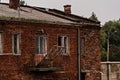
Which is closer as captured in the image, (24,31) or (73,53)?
(24,31)

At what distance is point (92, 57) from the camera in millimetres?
44094

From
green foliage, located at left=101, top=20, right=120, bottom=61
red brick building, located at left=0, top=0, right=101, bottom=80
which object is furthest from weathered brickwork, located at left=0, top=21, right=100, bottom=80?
green foliage, located at left=101, top=20, right=120, bottom=61

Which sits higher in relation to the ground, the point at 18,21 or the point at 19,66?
the point at 18,21

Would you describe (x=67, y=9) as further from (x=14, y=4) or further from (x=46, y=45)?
(x=46, y=45)

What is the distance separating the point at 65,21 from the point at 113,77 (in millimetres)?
9113

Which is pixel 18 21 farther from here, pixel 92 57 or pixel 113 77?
pixel 113 77

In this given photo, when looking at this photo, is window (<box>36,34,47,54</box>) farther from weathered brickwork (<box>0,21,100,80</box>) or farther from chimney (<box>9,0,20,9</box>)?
chimney (<box>9,0,20,9</box>)

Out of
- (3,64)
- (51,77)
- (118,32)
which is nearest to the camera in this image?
(3,64)

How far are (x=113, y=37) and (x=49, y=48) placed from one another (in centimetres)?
7282

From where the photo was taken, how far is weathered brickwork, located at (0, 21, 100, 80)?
3738cm

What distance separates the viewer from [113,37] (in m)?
112

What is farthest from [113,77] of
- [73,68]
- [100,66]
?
[73,68]

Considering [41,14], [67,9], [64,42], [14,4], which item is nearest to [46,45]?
[64,42]

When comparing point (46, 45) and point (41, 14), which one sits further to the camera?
point (41, 14)
